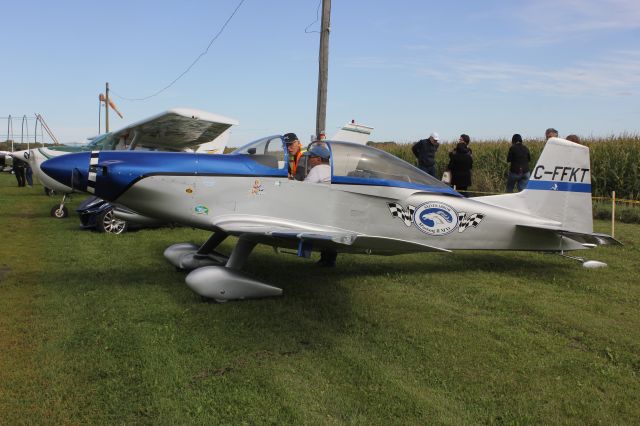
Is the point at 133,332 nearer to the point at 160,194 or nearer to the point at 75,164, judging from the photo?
the point at 160,194

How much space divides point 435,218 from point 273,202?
2.09 metres

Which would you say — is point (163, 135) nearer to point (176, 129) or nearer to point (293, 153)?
point (176, 129)

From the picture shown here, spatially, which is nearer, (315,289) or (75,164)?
(75,164)

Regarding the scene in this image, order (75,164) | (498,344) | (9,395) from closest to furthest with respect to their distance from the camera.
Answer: (9,395), (498,344), (75,164)

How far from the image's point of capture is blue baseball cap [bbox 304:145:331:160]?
5.79m

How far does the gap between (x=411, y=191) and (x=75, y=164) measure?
381 cm

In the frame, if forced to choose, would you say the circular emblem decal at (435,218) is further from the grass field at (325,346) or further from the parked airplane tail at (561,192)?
the parked airplane tail at (561,192)

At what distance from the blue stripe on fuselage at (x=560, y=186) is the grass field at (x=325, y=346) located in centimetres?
117

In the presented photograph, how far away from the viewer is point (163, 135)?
12164mm

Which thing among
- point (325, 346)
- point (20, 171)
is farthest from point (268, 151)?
point (20, 171)

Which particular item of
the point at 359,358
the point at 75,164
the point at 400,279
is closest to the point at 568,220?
the point at 400,279

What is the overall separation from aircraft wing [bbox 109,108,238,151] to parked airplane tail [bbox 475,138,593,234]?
596 cm

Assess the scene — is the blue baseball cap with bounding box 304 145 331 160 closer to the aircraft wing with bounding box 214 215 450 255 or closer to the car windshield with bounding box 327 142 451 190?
the car windshield with bounding box 327 142 451 190

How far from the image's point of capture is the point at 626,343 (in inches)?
176
